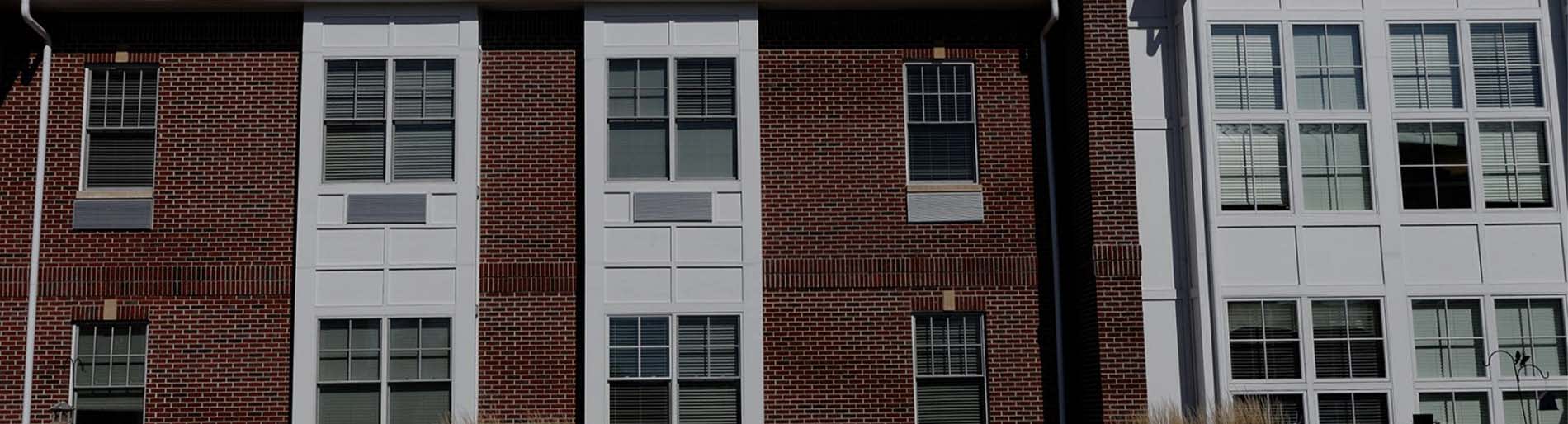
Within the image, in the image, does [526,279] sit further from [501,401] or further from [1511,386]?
[1511,386]

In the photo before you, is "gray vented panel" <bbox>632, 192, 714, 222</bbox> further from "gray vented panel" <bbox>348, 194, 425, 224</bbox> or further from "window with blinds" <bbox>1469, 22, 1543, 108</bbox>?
"window with blinds" <bbox>1469, 22, 1543, 108</bbox>

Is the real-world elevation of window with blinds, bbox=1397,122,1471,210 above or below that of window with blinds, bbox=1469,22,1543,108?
below

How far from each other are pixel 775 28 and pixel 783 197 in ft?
6.45

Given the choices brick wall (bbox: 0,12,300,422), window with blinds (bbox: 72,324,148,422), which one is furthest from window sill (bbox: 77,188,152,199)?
window with blinds (bbox: 72,324,148,422)

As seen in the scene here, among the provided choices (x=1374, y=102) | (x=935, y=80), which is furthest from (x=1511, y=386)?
(x=935, y=80)

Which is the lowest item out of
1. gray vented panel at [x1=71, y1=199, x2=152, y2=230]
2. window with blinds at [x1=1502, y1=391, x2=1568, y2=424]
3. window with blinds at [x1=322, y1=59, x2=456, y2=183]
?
window with blinds at [x1=1502, y1=391, x2=1568, y2=424]

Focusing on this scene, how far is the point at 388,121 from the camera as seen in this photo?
17.3 meters

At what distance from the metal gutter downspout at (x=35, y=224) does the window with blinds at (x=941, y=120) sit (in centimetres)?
946

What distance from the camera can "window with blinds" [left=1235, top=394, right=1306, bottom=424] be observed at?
53.3 ft

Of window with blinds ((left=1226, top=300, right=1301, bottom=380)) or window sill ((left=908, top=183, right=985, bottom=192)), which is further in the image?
window sill ((left=908, top=183, right=985, bottom=192))

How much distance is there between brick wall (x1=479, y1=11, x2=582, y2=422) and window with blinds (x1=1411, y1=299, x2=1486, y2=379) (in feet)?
29.6

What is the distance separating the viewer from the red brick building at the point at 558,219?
16.9 m

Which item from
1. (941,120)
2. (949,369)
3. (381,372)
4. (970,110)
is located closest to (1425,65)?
(970,110)

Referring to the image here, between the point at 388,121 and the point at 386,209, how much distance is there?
3.21 ft
